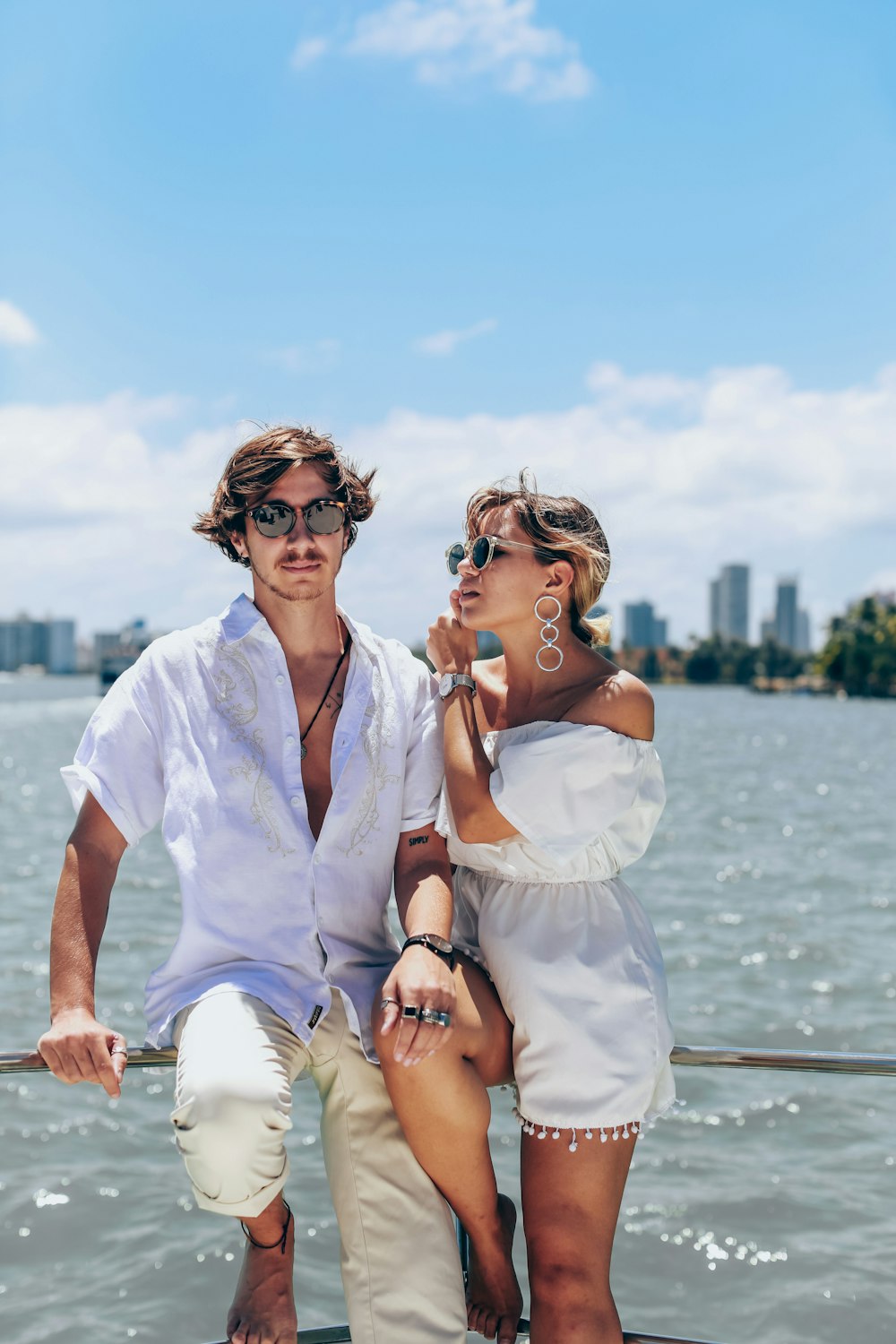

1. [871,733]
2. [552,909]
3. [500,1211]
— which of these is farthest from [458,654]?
[871,733]

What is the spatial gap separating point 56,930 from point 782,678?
166 metres

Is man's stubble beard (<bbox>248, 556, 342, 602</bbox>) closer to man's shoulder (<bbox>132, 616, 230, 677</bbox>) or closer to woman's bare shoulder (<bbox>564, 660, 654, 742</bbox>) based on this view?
man's shoulder (<bbox>132, 616, 230, 677</bbox>)

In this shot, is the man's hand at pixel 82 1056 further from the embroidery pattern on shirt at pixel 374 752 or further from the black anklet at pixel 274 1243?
the embroidery pattern on shirt at pixel 374 752

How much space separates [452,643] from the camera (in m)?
3.23

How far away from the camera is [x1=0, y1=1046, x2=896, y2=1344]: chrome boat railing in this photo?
2.46m

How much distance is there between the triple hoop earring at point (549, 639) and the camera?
3.21 m

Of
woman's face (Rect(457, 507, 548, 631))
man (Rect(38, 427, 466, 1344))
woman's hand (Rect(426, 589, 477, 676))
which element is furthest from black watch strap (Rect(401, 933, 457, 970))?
woman's face (Rect(457, 507, 548, 631))

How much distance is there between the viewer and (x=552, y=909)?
9.66ft

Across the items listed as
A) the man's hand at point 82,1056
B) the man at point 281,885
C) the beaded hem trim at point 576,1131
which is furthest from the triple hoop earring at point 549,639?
the man's hand at point 82,1056

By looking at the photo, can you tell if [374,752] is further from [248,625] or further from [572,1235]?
[572,1235]

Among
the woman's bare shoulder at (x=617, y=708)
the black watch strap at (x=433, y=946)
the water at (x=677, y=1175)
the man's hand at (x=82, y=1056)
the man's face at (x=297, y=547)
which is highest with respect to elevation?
the man's face at (x=297, y=547)

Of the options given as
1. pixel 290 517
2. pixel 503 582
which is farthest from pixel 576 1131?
pixel 290 517

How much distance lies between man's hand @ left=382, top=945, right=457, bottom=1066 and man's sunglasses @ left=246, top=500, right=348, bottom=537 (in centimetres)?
112

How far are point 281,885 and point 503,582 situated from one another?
3.17 feet
